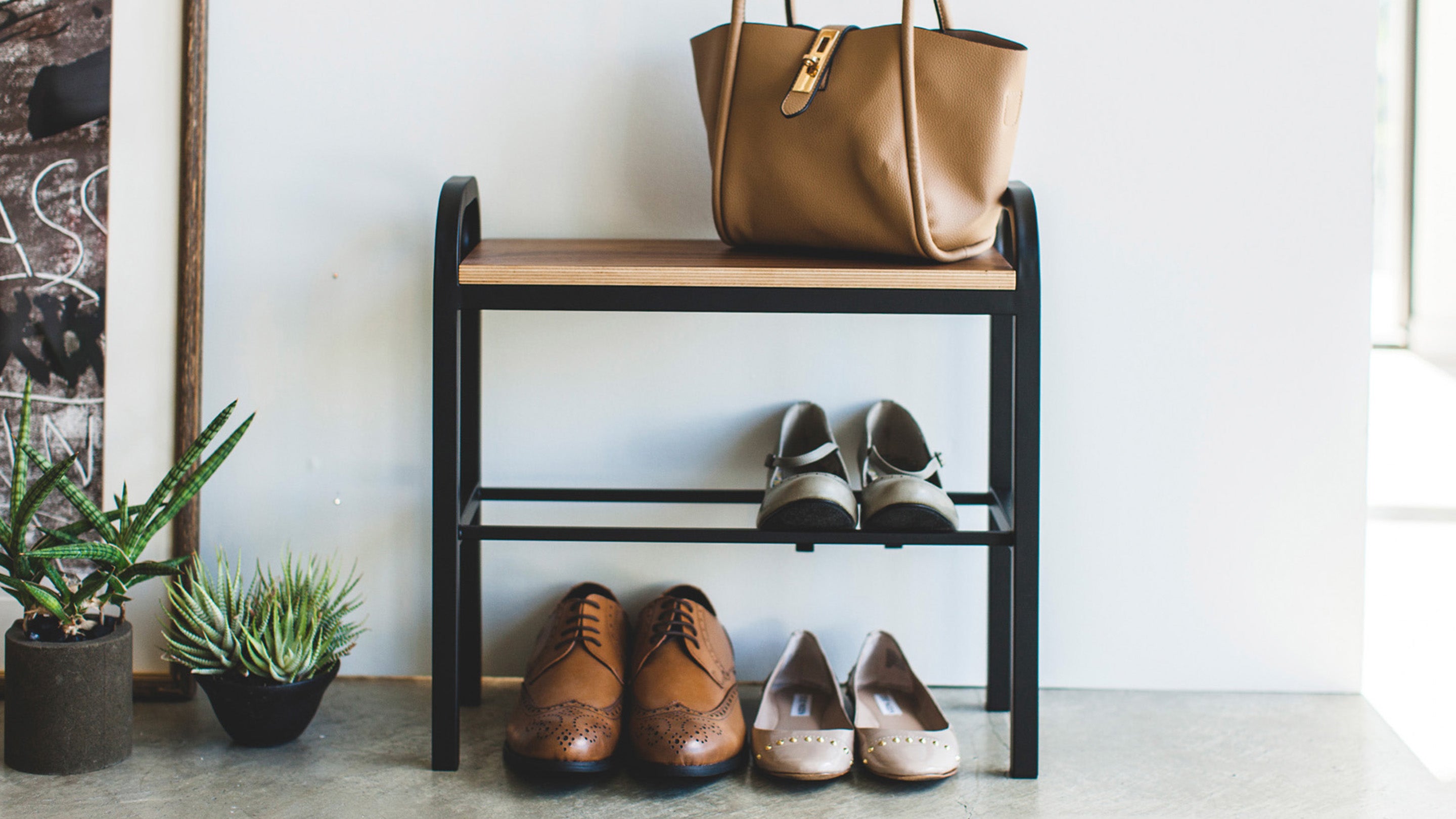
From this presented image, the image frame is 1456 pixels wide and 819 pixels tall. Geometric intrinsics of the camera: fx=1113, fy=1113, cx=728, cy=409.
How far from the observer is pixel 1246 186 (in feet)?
5.16

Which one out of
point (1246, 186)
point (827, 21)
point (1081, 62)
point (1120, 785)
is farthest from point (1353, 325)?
point (827, 21)

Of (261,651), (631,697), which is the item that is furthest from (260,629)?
(631,697)

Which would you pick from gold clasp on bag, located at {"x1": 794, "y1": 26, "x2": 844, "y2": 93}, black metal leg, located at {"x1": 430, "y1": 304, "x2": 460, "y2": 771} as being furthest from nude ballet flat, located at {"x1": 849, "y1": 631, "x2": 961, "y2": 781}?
gold clasp on bag, located at {"x1": 794, "y1": 26, "x2": 844, "y2": 93}

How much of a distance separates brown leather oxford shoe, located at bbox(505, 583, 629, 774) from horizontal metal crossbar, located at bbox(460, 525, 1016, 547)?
0.19m

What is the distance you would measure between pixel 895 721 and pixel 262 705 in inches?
31.3

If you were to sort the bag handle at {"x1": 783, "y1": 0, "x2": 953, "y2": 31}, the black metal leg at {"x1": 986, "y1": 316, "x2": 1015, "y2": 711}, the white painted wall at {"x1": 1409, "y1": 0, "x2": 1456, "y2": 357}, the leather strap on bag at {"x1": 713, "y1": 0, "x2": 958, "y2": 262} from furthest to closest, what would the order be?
the white painted wall at {"x1": 1409, "y1": 0, "x2": 1456, "y2": 357}
the black metal leg at {"x1": 986, "y1": 316, "x2": 1015, "y2": 711}
the bag handle at {"x1": 783, "y1": 0, "x2": 953, "y2": 31}
the leather strap on bag at {"x1": 713, "y1": 0, "x2": 958, "y2": 262}

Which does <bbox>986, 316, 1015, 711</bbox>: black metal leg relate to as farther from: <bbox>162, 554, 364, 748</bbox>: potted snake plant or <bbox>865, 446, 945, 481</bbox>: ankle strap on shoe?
<bbox>162, 554, 364, 748</bbox>: potted snake plant

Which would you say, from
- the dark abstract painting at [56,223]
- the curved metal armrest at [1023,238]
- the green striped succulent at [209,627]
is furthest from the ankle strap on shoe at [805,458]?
the dark abstract painting at [56,223]

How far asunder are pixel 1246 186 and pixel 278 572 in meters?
1.51

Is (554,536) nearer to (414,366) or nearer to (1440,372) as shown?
(414,366)

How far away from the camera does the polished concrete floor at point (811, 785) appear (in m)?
1.28

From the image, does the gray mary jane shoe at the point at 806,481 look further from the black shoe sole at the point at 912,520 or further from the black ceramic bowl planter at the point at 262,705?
the black ceramic bowl planter at the point at 262,705

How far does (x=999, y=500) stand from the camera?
152cm

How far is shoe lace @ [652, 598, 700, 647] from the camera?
1.44 m
